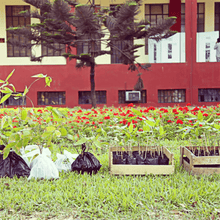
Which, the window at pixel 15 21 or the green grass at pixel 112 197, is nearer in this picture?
the green grass at pixel 112 197

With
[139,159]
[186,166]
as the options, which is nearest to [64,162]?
[139,159]

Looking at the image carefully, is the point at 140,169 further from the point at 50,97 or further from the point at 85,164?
the point at 50,97

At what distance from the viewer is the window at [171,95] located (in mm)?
12503

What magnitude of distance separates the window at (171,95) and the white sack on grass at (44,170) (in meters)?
10.1

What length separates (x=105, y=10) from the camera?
27.4ft

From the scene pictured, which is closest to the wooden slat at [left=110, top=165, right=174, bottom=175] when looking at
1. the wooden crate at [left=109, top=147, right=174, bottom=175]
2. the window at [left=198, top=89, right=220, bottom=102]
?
the wooden crate at [left=109, top=147, right=174, bottom=175]

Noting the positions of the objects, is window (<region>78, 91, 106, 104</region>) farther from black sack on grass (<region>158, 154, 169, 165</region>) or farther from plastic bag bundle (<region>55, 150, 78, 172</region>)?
black sack on grass (<region>158, 154, 169, 165</region>)

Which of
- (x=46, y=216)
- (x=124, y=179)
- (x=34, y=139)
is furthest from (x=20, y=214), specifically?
(x=124, y=179)

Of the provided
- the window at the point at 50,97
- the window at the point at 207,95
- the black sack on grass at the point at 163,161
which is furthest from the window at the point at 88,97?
the black sack on grass at the point at 163,161

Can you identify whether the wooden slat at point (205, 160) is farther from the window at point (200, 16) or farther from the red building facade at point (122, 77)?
the window at point (200, 16)

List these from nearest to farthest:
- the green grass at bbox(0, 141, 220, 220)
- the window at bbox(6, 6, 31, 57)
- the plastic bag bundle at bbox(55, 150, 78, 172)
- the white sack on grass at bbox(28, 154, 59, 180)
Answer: the green grass at bbox(0, 141, 220, 220), the white sack on grass at bbox(28, 154, 59, 180), the plastic bag bundle at bbox(55, 150, 78, 172), the window at bbox(6, 6, 31, 57)

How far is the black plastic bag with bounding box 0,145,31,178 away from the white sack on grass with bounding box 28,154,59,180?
158 millimetres

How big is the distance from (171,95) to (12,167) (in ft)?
34.7

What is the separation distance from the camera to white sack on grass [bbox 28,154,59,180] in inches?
119
